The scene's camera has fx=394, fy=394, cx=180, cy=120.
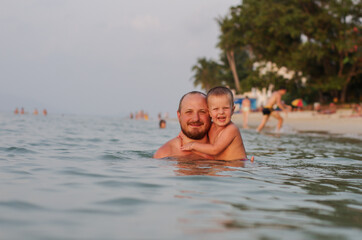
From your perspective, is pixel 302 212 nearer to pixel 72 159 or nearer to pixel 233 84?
pixel 72 159

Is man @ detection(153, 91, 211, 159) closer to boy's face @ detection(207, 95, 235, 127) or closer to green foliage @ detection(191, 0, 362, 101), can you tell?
boy's face @ detection(207, 95, 235, 127)

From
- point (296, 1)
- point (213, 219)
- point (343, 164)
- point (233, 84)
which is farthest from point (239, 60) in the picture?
point (213, 219)

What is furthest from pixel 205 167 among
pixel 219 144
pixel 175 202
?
pixel 175 202

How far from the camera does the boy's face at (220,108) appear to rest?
5.17 metres

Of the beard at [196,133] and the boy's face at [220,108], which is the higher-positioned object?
the boy's face at [220,108]

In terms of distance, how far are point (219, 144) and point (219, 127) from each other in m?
0.26

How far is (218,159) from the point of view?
5695 mm

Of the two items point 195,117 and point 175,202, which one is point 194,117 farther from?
point 175,202

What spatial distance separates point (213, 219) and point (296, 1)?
109 feet

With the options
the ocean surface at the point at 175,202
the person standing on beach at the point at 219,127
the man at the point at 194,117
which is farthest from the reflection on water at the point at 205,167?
the man at the point at 194,117

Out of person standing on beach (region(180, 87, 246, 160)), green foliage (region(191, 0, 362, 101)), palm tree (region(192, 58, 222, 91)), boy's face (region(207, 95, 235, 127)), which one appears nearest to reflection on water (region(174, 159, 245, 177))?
person standing on beach (region(180, 87, 246, 160))

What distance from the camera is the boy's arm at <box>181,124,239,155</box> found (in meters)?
5.25

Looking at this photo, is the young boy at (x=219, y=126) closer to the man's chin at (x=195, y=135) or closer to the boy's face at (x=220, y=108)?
the boy's face at (x=220, y=108)

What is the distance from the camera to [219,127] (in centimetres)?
539
